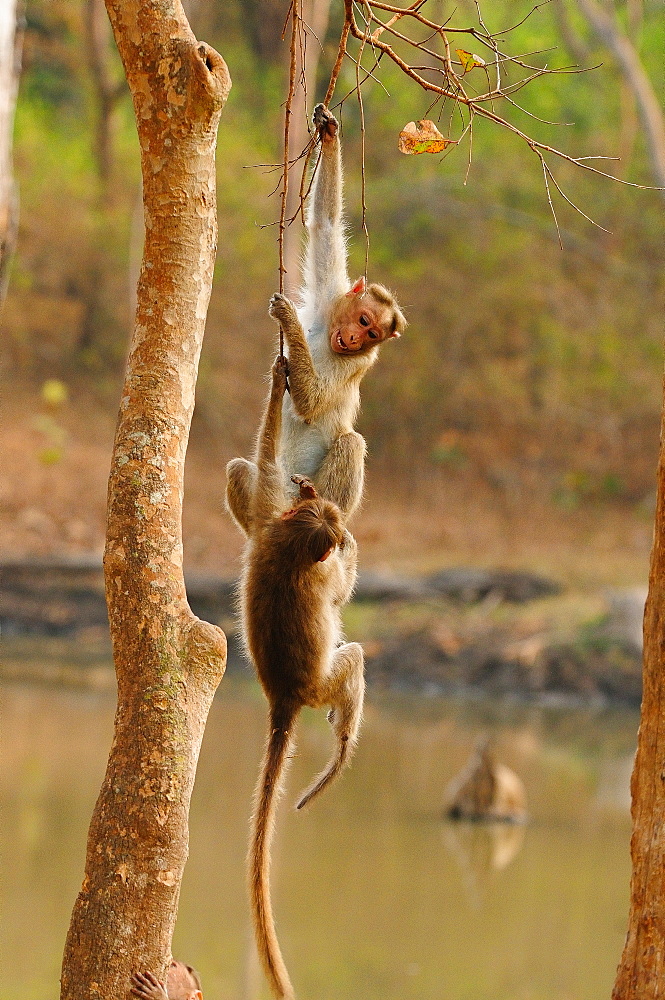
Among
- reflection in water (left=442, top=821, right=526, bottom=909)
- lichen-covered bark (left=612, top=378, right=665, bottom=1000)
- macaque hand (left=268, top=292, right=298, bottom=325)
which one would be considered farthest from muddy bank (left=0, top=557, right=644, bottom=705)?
lichen-covered bark (left=612, top=378, right=665, bottom=1000)

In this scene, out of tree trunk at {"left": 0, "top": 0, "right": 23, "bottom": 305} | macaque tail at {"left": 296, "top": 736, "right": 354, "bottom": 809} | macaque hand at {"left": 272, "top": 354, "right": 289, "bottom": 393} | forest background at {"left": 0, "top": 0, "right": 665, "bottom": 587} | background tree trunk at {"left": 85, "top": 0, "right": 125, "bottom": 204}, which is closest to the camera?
macaque hand at {"left": 272, "top": 354, "right": 289, "bottom": 393}

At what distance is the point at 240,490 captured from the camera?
486cm

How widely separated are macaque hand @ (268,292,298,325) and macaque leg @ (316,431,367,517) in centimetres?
78

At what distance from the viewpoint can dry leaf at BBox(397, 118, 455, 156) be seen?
13.1 ft

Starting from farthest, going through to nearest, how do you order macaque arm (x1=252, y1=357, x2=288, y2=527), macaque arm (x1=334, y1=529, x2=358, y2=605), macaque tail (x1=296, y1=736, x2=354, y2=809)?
macaque arm (x1=334, y1=529, x2=358, y2=605)
macaque arm (x1=252, y1=357, x2=288, y2=527)
macaque tail (x1=296, y1=736, x2=354, y2=809)

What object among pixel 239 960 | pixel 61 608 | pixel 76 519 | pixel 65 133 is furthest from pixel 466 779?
pixel 65 133

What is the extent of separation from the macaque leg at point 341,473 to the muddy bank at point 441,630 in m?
9.60

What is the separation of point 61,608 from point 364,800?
22.2 feet

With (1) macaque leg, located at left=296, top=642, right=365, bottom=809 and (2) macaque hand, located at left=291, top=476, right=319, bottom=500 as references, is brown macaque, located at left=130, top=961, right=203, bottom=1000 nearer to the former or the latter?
(1) macaque leg, located at left=296, top=642, right=365, bottom=809

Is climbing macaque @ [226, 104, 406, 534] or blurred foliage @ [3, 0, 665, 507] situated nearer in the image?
climbing macaque @ [226, 104, 406, 534]

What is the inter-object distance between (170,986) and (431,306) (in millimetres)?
18943

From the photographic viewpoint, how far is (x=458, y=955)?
27.0 feet

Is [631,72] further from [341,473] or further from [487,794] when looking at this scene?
[341,473]

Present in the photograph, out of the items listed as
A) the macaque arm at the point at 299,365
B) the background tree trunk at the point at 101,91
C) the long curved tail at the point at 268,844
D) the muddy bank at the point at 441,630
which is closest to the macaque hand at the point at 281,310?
the macaque arm at the point at 299,365
